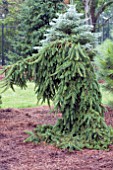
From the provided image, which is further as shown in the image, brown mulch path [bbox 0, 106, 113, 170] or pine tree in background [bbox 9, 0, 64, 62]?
pine tree in background [bbox 9, 0, 64, 62]

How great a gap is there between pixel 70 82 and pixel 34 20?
30.4ft

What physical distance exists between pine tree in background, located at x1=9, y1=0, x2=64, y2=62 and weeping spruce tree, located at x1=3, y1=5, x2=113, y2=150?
8418mm

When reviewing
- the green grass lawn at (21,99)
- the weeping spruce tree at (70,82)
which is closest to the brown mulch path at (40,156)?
the weeping spruce tree at (70,82)

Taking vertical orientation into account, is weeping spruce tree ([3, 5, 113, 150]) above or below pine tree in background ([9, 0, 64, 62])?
below

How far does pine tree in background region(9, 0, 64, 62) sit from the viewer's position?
13969 mm

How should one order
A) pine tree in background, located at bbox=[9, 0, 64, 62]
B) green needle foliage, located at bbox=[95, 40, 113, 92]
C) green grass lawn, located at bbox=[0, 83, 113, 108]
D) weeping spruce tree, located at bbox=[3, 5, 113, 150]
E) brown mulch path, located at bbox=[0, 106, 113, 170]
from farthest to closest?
pine tree in background, located at bbox=[9, 0, 64, 62]
green grass lawn, located at bbox=[0, 83, 113, 108]
green needle foliage, located at bbox=[95, 40, 113, 92]
weeping spruce tree, located at bbox=[3, 5, 113, 150]
brown mulch path, located at bbox=[0, 106, 113, 170]

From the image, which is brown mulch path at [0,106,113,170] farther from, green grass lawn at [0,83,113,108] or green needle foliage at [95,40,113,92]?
green grass lawn at [0,83,113,108]

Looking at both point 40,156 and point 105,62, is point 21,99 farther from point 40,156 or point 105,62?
point 40,156

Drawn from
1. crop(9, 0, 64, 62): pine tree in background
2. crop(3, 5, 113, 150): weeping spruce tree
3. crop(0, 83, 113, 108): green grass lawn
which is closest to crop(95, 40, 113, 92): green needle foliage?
crop(3, 5, 113, 150): weeping spruce tree

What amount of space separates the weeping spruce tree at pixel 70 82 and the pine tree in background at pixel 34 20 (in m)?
8.42

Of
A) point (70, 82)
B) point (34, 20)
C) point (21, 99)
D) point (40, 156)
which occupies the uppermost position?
point (34, 20)

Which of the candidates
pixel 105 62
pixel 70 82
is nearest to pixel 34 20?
pixel 105 62

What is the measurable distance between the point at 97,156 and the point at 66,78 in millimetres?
1231

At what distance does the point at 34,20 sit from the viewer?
554 inches
